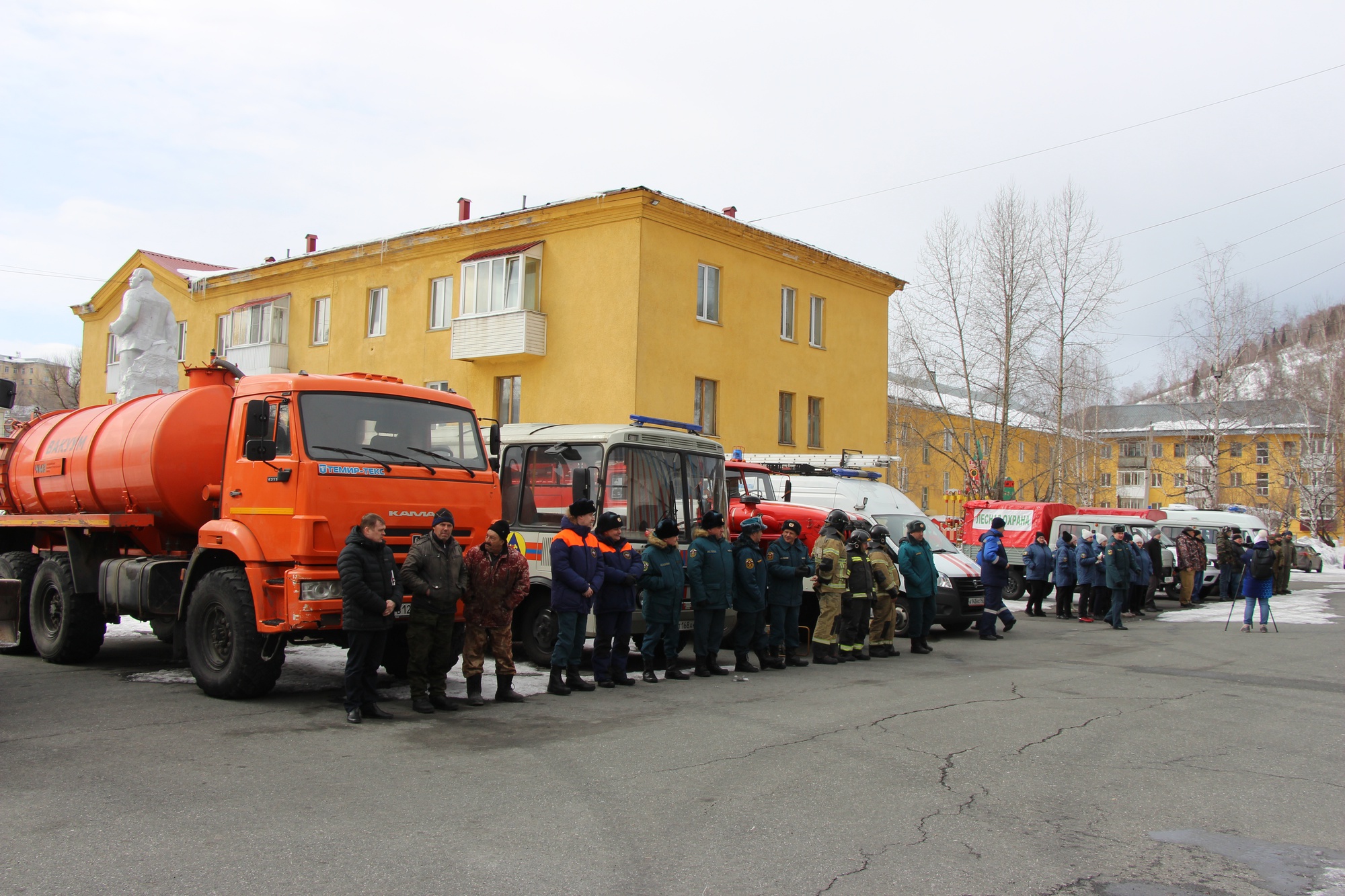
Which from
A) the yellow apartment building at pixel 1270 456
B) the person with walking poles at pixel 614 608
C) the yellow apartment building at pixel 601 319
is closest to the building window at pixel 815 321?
the yellow apartment building at pixel 601 319

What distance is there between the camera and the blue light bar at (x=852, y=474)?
18.2m

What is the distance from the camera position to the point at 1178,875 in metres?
4.89

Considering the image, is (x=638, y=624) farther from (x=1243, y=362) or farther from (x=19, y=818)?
(x=1243, y=362)

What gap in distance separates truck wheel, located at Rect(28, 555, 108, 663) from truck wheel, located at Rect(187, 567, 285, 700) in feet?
7.68

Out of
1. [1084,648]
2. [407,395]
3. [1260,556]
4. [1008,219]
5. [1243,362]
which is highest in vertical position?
[1008,219]

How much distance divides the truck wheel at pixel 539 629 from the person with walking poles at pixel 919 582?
197 inches

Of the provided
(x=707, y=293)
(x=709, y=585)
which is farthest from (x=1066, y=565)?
(x=707, y=293)

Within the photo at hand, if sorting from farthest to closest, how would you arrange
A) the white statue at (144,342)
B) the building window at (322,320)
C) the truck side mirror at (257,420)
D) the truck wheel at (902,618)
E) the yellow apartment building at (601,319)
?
→ the building window at (322,320), the yellow apartment building at (601,319), the white statue at (144,342), the truck wheel at (902,618), the truck side mirror at (257,420)

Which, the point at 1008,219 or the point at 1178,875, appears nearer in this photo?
the point at 1178,875

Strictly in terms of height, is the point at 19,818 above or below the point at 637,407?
below

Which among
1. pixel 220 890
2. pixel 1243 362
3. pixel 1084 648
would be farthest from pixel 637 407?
pixel 1243 362

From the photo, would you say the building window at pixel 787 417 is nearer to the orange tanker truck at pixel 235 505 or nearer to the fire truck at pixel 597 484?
the fire truck at pixel 597 484

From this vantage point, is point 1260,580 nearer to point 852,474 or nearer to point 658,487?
point 852,474

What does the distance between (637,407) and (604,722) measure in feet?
58.1
